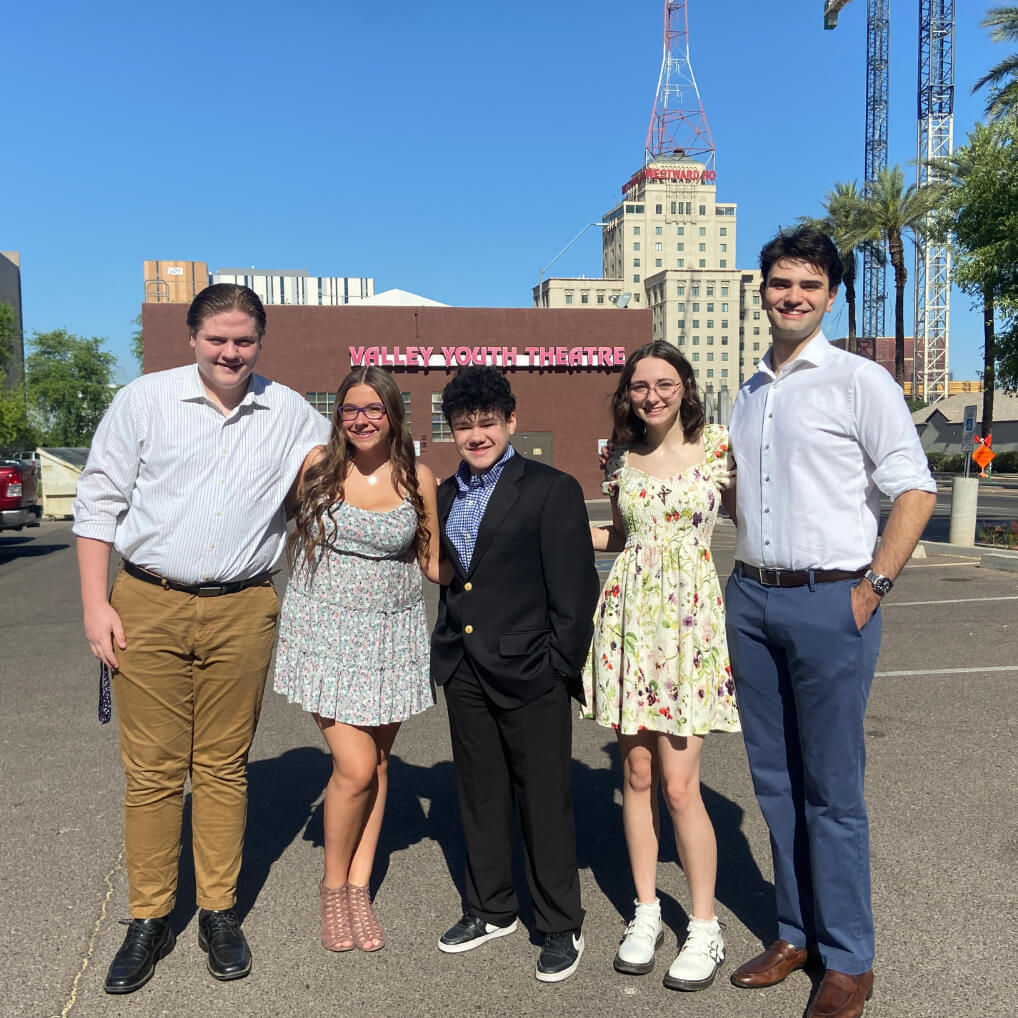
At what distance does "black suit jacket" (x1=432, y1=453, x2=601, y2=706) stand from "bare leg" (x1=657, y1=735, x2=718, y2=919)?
42 cm

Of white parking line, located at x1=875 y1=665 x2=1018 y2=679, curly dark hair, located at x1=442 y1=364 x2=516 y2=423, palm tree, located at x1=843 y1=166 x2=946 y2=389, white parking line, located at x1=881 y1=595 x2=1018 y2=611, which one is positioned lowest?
white parking line, located at x1=875 y1=665 x2=1018 y2=679

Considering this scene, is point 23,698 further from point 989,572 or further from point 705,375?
point 705,375

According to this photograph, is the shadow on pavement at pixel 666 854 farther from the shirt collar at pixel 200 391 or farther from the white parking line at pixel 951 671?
the white parking line at pixel 951 671

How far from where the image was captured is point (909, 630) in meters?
8.82

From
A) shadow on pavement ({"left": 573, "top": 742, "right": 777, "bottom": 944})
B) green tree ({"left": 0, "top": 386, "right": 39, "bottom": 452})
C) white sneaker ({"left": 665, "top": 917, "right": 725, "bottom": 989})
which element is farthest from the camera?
green tree ({"left": 0, "top": 386, "right": 39, "bottom": 452})

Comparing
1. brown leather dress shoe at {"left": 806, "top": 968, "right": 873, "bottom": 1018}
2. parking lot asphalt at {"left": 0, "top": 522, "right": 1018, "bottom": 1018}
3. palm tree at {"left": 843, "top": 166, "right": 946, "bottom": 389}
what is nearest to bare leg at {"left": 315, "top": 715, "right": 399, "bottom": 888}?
parking lot asphalt at {"left": 0, "top": 522, "right": 1018, "bottom": 1018}

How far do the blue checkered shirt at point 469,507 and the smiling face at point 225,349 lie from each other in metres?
0.82

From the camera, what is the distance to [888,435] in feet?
9.49

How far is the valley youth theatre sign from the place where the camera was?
42281mm

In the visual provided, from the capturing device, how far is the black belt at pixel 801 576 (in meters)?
2.96

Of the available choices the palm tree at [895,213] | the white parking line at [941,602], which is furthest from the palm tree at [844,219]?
the white parking line at [941,602]

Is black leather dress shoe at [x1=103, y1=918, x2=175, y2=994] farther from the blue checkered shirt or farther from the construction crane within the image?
the construction crane

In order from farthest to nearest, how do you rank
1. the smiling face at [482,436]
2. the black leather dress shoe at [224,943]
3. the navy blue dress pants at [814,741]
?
the smiling face at [482,436]
the black leather dress shoe at [224,943]
the navy blue dress pants at [814,741]

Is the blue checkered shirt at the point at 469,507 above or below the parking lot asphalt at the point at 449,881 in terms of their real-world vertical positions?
above
